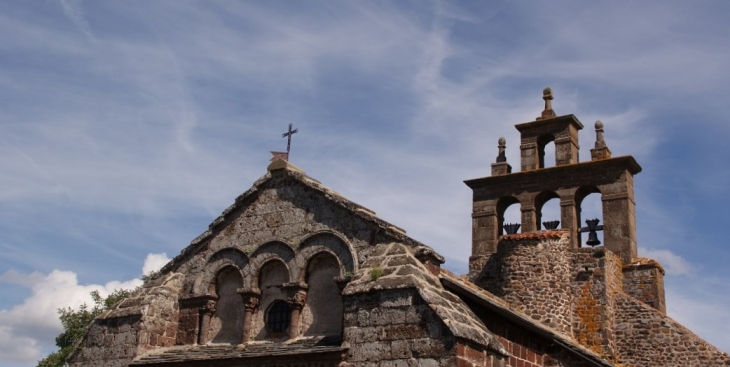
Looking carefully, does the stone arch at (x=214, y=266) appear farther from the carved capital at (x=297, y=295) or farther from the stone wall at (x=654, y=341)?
the stone wall at (x=654, y=341)

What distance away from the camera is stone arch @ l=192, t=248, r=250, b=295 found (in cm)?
1288

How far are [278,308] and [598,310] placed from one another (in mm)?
8868

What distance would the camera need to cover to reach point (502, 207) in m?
20.9

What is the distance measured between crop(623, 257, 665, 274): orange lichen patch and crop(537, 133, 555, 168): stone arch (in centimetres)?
339

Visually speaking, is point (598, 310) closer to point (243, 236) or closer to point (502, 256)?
point (502, 256)

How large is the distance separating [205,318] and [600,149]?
11.4 metres

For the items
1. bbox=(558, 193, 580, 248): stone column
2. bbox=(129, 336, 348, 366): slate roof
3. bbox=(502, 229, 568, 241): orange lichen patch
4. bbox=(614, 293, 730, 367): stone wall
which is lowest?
bbox=(129, 336, 348, 366): slate roof

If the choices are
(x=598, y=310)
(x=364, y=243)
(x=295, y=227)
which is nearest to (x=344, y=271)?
(x=364, y=243)

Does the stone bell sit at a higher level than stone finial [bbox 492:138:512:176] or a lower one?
lower

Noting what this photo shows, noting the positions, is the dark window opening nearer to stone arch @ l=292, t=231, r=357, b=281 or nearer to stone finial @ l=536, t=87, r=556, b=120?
stone arch @ l=292, t=231, r=357, b=281

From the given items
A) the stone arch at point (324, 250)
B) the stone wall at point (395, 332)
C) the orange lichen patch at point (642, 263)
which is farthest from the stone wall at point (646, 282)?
the stone wall at point (395, 332)

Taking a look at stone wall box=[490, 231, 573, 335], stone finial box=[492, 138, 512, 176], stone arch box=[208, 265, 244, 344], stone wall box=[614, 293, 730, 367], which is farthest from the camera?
stone finial box=[492, 138, 512, 176]

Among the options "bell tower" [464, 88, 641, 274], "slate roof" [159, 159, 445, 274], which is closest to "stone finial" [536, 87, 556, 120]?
"bell tower" [464, 88, 641, 274]

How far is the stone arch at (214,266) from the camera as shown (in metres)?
12.9
